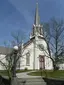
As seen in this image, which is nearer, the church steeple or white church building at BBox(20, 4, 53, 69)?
white church building at BBox(20, 4, 53, 69)

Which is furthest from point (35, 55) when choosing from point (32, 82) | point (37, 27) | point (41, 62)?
point (32, 82)

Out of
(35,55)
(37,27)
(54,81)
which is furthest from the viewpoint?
(37,27)

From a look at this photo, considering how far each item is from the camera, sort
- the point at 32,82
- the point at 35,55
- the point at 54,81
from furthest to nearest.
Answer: the point at 35,55 < the point at 32,82 < the point at 54,81

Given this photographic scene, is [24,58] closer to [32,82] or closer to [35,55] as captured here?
[35,55]

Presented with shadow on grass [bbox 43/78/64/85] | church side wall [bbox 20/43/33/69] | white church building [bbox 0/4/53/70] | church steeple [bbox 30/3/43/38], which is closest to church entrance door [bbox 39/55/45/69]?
white church building [bbox 0/4/53/70]

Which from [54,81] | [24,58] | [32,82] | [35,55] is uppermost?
[35,55]

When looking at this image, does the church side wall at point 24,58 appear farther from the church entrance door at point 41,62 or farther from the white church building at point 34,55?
the church entrance door at point 41,62

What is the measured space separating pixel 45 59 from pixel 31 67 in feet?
15.1

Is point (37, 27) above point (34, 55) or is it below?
above

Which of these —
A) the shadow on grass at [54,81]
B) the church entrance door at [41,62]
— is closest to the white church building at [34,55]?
the church entrance door at [41,62]

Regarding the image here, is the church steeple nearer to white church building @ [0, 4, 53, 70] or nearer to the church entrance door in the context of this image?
white church building @ [0, 4, 53, 70]

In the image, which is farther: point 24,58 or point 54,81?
point 24,58

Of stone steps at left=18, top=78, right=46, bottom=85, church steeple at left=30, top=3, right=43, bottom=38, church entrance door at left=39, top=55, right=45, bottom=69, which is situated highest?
church steeple at left=30, top=3, right=43, bottom=38

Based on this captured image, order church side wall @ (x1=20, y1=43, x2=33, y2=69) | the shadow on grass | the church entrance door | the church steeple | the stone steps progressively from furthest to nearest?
the church steeple
the church entrance door
church side wall @ (x1=20, y1=43, x2=33, y2=69)
the stone steps
the shadow on grass
